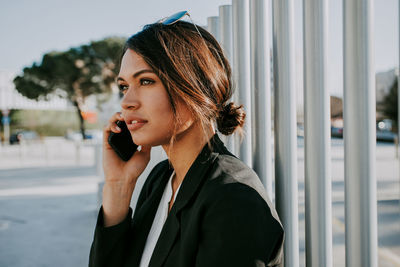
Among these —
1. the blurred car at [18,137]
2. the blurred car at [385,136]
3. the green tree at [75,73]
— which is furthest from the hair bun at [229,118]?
the blurred car at [18,137]

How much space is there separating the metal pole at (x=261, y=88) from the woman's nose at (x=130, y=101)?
1.93ft

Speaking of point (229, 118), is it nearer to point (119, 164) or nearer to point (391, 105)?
point (119, 164)

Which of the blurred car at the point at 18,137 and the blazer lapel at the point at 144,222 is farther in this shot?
the blurred car at the point at 18,137

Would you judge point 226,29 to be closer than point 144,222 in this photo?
No

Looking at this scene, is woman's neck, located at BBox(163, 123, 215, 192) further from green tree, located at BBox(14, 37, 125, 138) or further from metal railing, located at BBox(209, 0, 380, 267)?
green tree, located at BBox(14, 37, 125, 138)

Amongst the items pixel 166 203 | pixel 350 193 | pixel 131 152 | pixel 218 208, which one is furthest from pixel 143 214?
pixel 350 193

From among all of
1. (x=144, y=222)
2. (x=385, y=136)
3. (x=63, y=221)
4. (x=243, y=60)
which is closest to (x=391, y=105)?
(x=385, y=136)

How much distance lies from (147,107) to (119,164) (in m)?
0.51

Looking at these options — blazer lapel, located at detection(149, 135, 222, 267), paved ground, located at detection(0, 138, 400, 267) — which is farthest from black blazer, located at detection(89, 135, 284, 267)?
paved ground, located at detection(0, 138, 400, 267)

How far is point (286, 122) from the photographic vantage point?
1483mm

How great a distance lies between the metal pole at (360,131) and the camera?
114 centimetres

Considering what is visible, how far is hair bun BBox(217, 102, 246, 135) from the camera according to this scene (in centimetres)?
160

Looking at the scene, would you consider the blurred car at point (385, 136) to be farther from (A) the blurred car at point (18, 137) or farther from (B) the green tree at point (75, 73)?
(A) the blurred car at point (18, 137)

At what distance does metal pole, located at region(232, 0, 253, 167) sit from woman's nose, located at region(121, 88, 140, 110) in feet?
2.19
